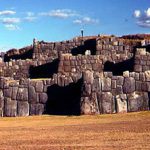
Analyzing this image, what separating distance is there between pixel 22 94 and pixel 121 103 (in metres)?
3.74

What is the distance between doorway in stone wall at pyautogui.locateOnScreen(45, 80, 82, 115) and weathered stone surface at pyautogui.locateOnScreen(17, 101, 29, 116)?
751 mm

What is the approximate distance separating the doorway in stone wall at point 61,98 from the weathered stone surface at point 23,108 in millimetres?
751

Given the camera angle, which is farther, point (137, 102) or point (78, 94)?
point (78, 94)

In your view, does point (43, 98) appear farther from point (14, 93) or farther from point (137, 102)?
point (137, 102)

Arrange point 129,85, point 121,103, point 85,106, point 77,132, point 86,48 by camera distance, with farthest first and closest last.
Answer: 1. point 86,48
2. point 129,85
3. point 121,103
4. point 85,106
5. point 77,132

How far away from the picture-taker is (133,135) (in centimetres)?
1308

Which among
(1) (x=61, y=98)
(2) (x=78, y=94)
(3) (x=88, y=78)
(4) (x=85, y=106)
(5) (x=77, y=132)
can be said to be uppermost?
(3) (x=88, y=78)

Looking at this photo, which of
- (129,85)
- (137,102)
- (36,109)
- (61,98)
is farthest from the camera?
(61,98)

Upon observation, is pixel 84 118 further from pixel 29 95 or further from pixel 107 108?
pixel 29 95

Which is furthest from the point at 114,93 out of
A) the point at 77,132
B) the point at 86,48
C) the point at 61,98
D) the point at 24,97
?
the point at 86,48

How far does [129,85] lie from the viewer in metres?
18.3

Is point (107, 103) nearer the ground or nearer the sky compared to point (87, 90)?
nearer the ground

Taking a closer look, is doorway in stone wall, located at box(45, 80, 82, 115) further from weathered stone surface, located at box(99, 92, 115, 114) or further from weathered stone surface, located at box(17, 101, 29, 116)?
weathered stone surface, located at box(99, 92, 115, 114)

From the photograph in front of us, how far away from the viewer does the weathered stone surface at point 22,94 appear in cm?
1858
